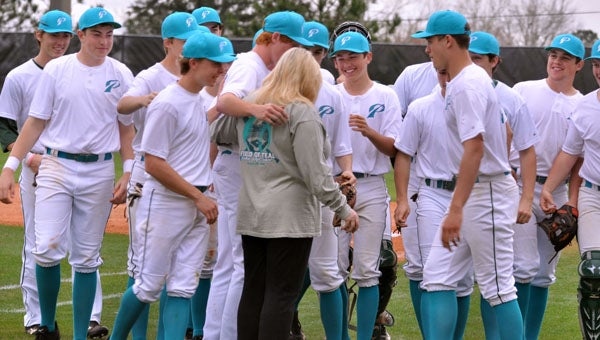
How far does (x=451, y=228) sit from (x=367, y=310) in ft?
4.59

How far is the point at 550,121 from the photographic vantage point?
22.3 feet

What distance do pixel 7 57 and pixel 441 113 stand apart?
1554 centimetres

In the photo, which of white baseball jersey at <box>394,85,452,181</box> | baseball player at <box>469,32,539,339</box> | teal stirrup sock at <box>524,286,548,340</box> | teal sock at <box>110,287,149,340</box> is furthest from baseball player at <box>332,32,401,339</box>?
teal sock at <box>110,287,149,340</box>

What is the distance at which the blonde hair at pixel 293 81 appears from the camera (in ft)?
17.1

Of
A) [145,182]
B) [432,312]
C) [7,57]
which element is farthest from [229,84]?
[7,57]

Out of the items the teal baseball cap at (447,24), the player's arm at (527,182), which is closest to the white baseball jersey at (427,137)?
the player's arm at (527,182)

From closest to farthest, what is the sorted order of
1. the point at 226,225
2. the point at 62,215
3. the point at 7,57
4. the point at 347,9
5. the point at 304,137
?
the point at 304,137 → the point at 226,225 → the point at 62,215 → the point at 7,57 → the point at 347,9

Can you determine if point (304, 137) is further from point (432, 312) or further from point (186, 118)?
point (432, 312)

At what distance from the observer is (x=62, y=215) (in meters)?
6.34

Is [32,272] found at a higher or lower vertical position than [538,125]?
lower

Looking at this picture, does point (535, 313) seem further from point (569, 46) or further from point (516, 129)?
point (569, 46)

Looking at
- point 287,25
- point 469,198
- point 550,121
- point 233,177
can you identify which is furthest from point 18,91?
point 550,121

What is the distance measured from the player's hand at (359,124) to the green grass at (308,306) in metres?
1.67

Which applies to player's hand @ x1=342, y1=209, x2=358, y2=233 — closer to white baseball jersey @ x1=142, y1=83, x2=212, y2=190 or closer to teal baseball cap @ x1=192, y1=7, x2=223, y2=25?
white baseball jersey @ x1=142, y1=83, x2=212, y2=190
